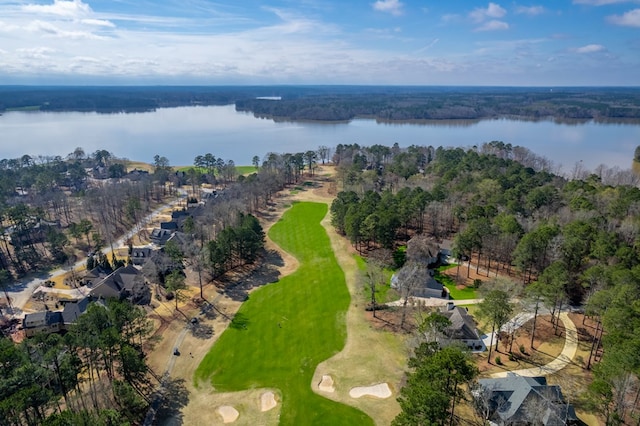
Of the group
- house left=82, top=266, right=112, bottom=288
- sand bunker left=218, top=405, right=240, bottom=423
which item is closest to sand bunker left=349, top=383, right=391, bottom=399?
sand bunker left=218, top=405, right=240, bottom=423

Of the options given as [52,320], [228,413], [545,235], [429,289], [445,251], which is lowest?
[228,413]

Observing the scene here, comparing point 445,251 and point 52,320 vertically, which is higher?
point 445,251

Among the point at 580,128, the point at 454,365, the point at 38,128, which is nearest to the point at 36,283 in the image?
the point at 454,365

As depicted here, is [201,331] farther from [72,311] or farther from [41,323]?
[41,323]

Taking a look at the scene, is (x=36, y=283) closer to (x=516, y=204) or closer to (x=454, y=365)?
(x=454, y=365)

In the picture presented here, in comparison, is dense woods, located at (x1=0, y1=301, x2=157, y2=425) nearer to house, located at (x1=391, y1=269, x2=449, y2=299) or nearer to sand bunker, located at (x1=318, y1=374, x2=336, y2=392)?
sand bunker, located at (x1=318, y1=374, x2=336, y2=392)

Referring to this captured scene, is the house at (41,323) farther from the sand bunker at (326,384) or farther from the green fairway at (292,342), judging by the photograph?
the sand bunker at (326,384)

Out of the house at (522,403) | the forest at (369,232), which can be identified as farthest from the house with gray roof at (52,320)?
the house at (522,403)

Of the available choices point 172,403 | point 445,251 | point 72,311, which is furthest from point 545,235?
point 72,311
